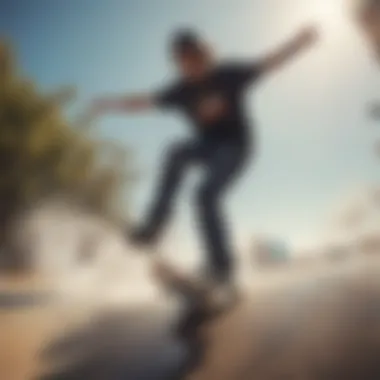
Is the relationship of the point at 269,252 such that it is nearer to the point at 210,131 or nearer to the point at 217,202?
the point at 217,202

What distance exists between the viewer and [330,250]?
1258mm

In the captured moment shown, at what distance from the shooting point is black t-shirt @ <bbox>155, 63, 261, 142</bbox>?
4.22ft

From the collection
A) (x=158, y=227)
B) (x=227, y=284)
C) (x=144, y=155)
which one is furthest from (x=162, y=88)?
(x=227, y=284)

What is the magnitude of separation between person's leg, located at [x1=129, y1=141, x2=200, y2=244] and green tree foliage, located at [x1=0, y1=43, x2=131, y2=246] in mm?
54

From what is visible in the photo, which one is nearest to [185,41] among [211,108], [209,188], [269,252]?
[211,108]

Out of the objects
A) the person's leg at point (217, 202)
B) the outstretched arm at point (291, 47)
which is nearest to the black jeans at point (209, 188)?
the person's leg at point (217, 202)

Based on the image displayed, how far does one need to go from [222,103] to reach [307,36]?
0.18 m

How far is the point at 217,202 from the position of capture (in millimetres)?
1275

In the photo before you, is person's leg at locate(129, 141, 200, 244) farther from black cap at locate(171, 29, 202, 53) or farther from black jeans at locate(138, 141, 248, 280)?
black cap at locate(171, 29, 202, 53)

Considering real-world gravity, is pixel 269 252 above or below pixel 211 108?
below

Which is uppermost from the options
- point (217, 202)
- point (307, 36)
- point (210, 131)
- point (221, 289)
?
point (307, 36)

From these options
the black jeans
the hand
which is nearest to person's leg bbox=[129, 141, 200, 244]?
the black jeans

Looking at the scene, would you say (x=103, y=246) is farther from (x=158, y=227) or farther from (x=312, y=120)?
(x=312, y=120)

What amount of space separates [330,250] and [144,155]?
0.34 meters
